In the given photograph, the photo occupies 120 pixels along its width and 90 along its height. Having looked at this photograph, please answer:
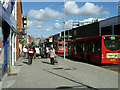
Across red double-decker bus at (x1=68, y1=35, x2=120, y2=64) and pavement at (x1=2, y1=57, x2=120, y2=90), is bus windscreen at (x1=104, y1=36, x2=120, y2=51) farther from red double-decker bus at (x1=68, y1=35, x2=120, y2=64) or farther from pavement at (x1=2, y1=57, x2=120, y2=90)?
pavement at (x1=2, y1=57, x2=120, y2=90)

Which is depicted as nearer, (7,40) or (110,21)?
(7,40)

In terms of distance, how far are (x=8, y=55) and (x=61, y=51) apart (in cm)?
2700

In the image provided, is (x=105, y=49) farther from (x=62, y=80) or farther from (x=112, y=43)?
(x=62, y=80)

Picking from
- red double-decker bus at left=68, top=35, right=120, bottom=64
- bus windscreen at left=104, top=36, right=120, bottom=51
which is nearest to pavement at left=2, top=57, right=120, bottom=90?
red double-decker bus at left=68, top=35, right=120, bottom=64

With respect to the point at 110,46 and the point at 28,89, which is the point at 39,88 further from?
the point at 110,46

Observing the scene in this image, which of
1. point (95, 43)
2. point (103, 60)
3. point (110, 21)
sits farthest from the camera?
point (110, 21)

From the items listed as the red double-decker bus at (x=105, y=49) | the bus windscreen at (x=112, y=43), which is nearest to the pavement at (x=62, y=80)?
the red double-decker bus at (x=105, y=49)

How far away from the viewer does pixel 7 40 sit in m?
11.4

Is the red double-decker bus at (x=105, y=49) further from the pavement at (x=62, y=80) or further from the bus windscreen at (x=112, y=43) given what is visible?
the pavement at (x=62, y=80)

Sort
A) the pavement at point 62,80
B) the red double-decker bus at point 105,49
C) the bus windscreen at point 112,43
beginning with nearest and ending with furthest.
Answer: the pavement at point 62,80 → the red double-decker bus at point 105,49 → the bus windscreen at point 112,43

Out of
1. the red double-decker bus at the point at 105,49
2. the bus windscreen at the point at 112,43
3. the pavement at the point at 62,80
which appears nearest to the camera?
the pavement at the point at 62,80

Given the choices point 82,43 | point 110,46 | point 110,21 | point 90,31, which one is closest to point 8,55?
point 110,46

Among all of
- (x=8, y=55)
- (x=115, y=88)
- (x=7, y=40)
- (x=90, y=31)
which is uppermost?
(x=90, y=31)

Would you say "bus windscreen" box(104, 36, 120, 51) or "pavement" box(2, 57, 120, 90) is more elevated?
"bus windscreen" box(104, 36, 120, 51)
